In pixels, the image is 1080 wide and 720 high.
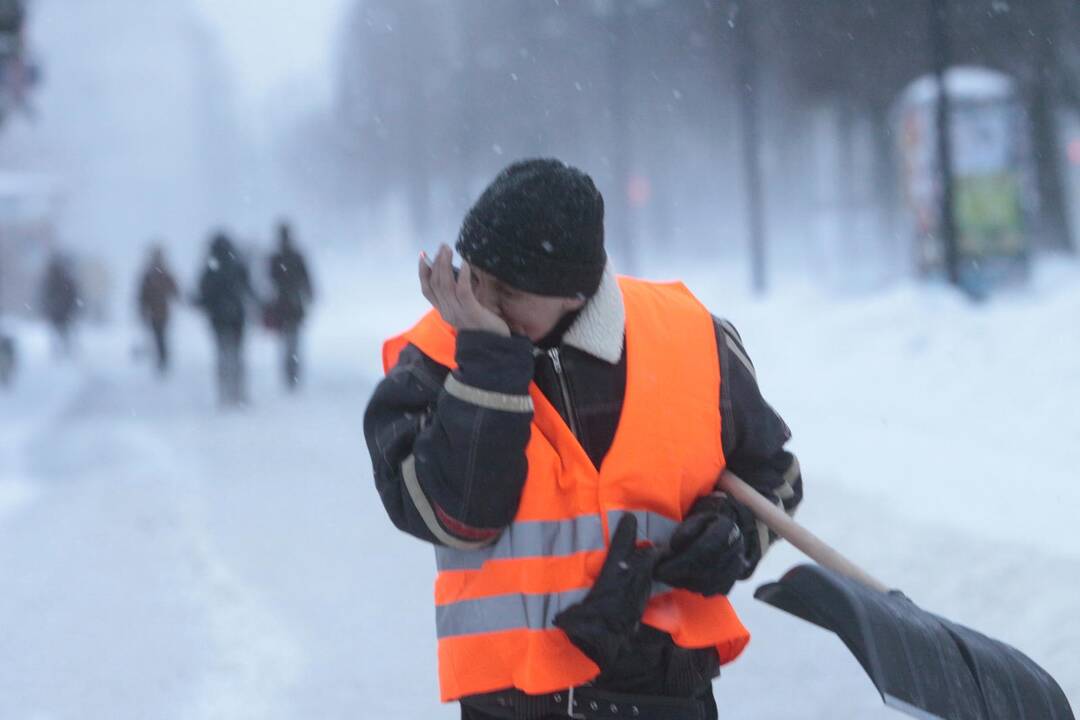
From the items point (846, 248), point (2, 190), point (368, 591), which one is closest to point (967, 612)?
point (368, 591)

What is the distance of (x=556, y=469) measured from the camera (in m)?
2.04

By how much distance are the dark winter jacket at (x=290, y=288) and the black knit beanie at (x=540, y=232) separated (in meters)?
11.8

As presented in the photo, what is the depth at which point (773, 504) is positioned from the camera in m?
2.23

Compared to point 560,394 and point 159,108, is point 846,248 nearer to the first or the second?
point 560,394

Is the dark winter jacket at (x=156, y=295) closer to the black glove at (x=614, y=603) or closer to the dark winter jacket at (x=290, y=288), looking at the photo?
the dark winter jacket at (x=290, y=288)

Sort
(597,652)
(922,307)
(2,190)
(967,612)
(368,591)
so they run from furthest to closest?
(2,190) < (922,307) < (368,591) < (967,612) < (597,652)

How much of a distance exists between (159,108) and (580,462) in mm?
96446

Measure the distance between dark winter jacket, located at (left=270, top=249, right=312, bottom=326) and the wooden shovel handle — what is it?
38.4 ft

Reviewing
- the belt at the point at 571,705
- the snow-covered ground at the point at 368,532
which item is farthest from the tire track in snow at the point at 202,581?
the belt at the point at 571,705

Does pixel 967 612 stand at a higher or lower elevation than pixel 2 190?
lower

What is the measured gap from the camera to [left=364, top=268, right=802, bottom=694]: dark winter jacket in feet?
6.44

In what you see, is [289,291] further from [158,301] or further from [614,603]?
[614,603]

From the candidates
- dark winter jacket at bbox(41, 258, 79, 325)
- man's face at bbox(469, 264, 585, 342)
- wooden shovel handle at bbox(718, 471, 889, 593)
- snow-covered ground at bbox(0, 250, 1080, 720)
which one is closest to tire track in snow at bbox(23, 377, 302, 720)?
snow-covered ground at bbox(0, 250, 1080, 720)

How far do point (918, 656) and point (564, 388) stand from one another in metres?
0.67
